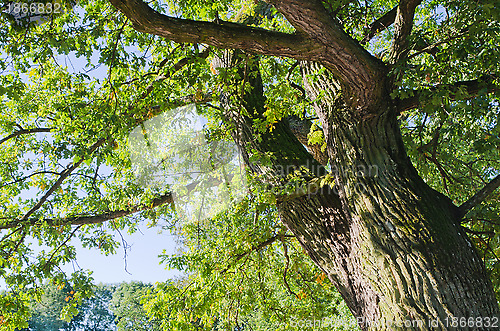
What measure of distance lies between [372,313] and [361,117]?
1.66 m

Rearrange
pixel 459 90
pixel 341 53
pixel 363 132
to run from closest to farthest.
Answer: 1. pixel 459 90
2. pixel 341 53
3. pixel 363 132

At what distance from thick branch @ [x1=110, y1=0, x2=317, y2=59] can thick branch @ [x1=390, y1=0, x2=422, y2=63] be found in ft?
3.06

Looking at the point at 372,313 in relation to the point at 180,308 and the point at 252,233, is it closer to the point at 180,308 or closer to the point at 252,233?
the point at 252,233

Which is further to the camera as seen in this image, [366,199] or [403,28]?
[403,28]

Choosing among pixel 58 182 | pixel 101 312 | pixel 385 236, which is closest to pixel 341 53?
pixel 385 236

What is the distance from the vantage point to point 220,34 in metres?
2.96

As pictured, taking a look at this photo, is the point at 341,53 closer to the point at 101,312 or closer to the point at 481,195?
the point at 481,195

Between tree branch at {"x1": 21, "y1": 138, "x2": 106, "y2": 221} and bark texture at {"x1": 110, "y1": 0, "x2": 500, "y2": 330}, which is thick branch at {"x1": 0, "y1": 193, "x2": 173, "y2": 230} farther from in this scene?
bark texture at {"x1": 110, "y1": 0, "x2": 500, "y2": 330}

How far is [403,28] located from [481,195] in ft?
5.35

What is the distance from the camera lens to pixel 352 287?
3283mm

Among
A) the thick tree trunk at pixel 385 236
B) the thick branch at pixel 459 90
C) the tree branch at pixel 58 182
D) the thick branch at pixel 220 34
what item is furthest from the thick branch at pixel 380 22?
the tree branch at pixel 58 182

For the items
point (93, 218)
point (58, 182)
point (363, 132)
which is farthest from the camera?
point (93, 218)

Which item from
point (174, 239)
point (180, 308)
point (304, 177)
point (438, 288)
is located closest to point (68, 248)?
point (174, 239)

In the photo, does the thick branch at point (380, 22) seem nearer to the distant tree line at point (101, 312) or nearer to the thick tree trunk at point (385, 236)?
the thick tree trunk at point (385, 236)
